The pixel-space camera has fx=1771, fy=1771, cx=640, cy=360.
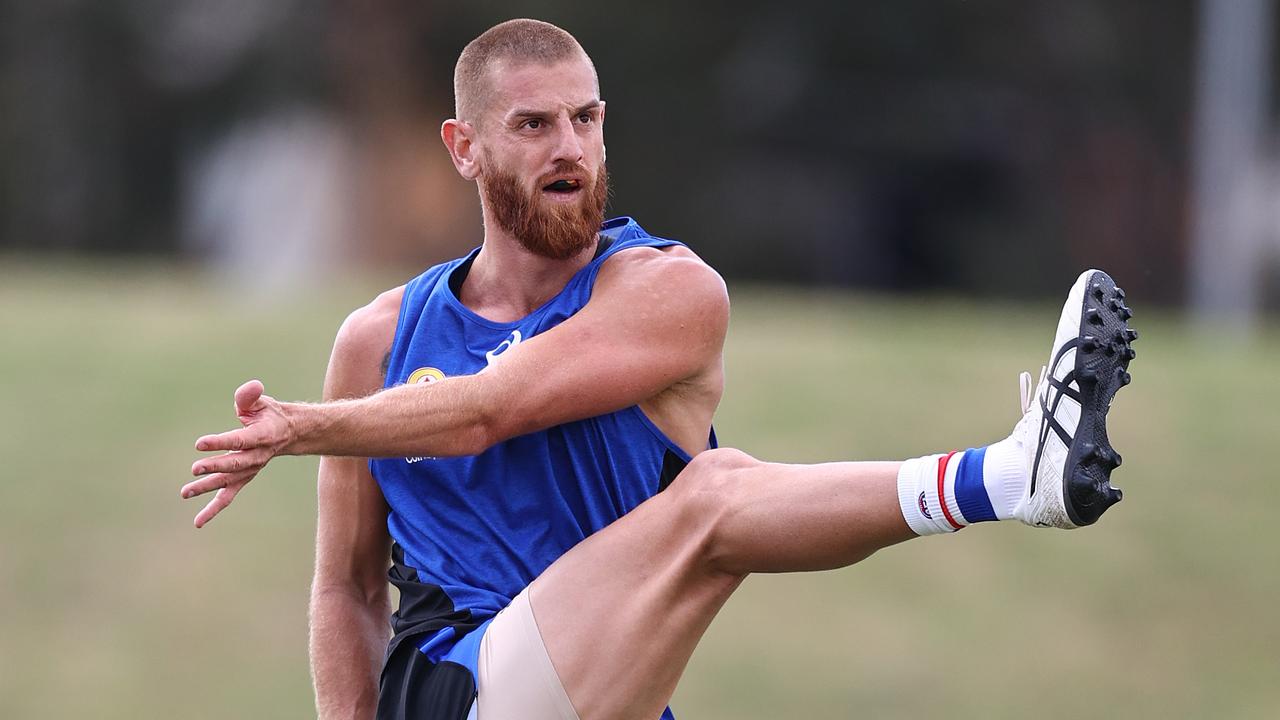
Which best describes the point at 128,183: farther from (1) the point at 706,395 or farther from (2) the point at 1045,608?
(1) the point at 706,395

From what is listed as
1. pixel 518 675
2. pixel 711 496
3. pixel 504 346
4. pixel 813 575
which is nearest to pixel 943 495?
pixel 711 496

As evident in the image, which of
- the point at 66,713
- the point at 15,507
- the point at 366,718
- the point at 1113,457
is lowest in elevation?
the point at 66,713

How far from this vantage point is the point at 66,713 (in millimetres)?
9758

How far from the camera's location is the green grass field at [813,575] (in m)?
9.76

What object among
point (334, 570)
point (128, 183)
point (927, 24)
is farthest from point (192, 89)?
point (334, 570)

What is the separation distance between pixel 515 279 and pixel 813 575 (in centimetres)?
614

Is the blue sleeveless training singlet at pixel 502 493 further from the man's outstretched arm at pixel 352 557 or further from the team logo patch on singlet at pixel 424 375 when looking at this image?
the man's outstretched arm at pixel 352 557

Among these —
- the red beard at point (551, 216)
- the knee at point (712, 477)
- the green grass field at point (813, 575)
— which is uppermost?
the red beard at point (551, 216)

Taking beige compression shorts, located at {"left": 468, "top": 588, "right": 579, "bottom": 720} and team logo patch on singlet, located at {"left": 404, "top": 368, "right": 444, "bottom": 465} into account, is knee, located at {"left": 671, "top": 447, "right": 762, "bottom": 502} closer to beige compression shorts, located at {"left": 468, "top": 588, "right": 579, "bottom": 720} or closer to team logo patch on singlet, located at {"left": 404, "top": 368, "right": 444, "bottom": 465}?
beige compression shorts, located at {"left": 468, "top": 588, "right": 579, "bottom": 720}

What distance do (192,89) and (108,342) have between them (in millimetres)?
10182

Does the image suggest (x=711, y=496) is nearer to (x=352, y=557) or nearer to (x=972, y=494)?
(x=972, y=494)

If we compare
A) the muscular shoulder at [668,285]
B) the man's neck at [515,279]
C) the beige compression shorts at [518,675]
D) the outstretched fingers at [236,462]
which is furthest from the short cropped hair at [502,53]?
the beige compression shorts at [518,675]

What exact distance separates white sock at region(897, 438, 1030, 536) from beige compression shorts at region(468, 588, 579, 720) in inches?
37.1

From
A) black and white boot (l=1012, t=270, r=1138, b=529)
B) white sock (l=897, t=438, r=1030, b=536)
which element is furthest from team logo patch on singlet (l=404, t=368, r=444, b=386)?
black and white boot (l=1012, t=270, r=1138, b=529)
